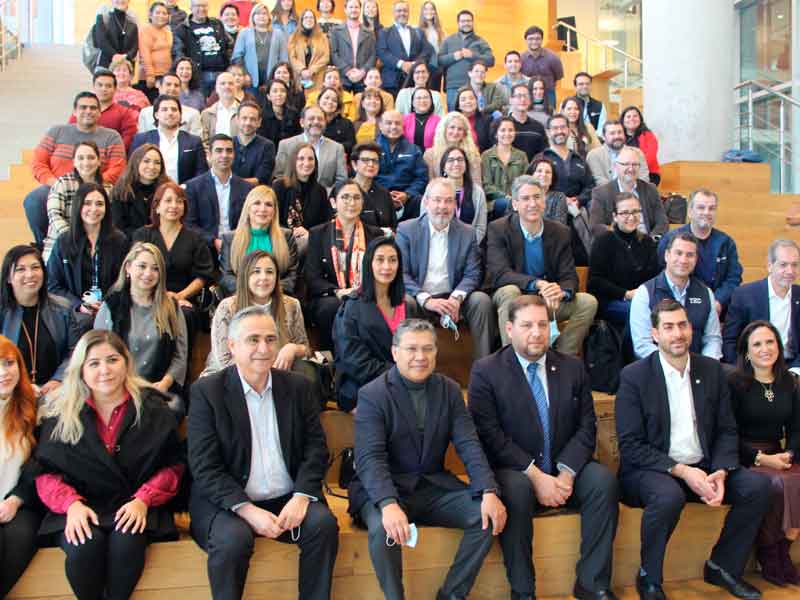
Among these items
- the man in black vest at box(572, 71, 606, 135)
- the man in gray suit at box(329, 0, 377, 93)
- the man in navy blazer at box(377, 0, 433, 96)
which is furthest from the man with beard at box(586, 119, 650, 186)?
the man in gray suit at box(329, 0, 377, 93)

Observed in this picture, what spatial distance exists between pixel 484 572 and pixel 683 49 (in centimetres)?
569

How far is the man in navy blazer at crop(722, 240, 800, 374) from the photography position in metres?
4.54

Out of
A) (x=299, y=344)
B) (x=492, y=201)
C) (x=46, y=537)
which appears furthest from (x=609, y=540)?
(x=492, y=201)

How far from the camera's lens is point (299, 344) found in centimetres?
405

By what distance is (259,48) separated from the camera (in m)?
7.83

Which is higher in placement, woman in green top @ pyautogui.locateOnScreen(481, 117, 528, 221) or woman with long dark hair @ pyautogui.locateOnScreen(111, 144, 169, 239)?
woman in green top @ pyautogui.locateOnScreen(481, 117, 528, 221)

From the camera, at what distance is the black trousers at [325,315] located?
4602 mm

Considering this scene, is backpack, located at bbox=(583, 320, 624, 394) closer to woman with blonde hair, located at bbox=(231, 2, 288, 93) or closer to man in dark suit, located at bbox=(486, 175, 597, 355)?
man in dark suit, located at bbox=(486, 175, 597, 355)

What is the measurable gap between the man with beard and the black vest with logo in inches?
80.2

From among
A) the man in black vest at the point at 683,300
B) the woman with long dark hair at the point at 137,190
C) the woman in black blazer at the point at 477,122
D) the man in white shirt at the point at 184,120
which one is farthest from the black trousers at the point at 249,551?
the woman in black blazer at the point at 477,122

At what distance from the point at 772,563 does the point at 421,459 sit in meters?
1.53

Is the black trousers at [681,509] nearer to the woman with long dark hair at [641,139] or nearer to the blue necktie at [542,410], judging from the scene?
the blue necktie at [542,410]

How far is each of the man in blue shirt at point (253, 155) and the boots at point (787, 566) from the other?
392 centimetres

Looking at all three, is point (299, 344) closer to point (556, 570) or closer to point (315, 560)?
point (315, 560)
